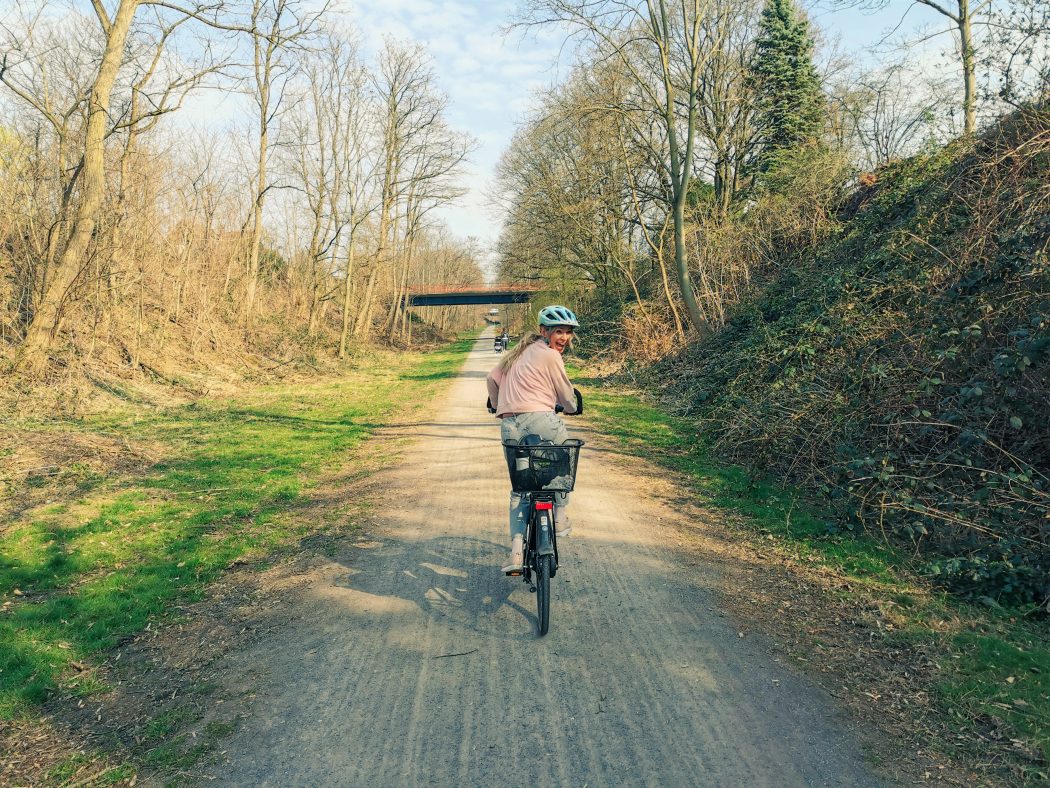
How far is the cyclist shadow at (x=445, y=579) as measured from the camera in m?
4.72

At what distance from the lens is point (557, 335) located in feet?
16.5

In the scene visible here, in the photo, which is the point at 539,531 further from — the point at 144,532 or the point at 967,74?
the point at 967,74

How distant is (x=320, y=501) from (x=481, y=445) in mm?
3512

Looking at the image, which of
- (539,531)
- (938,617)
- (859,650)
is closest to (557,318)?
(539,531)

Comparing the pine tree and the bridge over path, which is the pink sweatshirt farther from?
the bridge over path

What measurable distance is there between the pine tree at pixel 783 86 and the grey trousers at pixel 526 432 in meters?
19.1

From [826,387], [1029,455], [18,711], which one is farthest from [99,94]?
[1029,455]

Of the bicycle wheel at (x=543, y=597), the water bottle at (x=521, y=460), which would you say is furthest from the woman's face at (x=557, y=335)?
the bicycle wheel at (x=543, y=597)

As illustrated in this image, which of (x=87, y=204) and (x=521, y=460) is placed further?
(x=87, y=204)

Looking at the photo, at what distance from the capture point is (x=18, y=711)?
3.65 meters

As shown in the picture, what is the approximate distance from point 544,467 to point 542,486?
0.14 meters

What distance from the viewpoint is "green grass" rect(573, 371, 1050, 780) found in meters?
3.49

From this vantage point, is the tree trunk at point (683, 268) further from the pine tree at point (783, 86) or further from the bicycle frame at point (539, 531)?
the bicycle frame at point (539, 531)

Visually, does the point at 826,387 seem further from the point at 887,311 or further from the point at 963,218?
the point at 963,218
